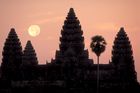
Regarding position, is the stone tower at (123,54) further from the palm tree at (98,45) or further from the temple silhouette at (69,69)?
the palm tree at (98,45)

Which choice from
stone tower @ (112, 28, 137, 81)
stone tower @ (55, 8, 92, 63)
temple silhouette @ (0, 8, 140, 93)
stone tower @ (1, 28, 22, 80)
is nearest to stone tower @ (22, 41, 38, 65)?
temple silhouette @ (0, 8, 140, 93)

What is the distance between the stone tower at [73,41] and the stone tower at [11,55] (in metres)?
11.4

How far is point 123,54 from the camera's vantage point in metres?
122

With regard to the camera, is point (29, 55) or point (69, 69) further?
point (29, 55)

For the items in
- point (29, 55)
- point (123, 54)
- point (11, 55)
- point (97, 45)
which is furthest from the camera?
point (29, 55)

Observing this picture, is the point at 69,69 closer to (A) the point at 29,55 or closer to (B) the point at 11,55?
(B) the point at 11,55

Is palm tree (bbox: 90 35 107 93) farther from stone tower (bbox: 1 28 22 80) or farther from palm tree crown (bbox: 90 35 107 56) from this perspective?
stone tower (bbox: 1 28 22 80)

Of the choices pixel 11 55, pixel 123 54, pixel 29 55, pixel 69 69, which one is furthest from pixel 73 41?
pixel 29 55

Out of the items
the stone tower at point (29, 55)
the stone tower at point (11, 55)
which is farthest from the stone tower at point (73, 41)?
the stone tower at point (29, 55)

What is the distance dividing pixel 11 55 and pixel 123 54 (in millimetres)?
26793

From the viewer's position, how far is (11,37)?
419ft

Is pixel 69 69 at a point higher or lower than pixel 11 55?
lower

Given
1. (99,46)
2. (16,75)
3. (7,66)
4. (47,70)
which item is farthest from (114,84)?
(7,66)

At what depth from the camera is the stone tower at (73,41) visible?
4609 inches
